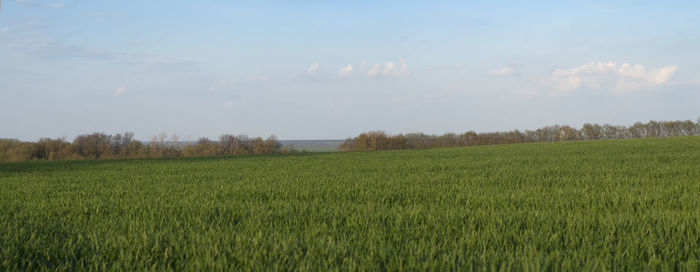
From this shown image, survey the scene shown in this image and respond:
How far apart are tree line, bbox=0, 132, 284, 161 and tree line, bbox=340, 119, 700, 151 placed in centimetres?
1065

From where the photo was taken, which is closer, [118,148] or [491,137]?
[118,148]

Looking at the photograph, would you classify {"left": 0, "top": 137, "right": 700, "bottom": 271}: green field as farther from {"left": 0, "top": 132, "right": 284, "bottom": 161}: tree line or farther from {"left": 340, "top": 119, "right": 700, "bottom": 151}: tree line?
{"left": 340, "top": 119, "right": 700, "bottom": 151}: tree line

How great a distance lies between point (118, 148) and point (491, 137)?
126 ft

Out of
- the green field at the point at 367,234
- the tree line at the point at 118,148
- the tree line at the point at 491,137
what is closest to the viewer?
the green field at the point at 367,234

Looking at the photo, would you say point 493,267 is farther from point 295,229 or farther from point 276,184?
point 276,184

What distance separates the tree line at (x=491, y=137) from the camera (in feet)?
146

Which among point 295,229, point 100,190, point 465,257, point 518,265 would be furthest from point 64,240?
point 100,190

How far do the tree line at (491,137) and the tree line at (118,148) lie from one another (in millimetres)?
10646

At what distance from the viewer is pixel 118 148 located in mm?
37062

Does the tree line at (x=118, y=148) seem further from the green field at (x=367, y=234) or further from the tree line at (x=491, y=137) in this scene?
the green field at (x=367, y=234)

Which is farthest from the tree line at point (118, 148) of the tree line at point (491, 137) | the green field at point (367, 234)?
the green field at point (367, 234)

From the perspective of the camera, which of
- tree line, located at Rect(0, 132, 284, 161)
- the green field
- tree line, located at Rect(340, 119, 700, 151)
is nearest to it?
the green field

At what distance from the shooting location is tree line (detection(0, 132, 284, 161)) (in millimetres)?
36125

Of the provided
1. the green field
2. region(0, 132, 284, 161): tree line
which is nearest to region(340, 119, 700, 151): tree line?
region(0, 132, 284, 161): tree line
